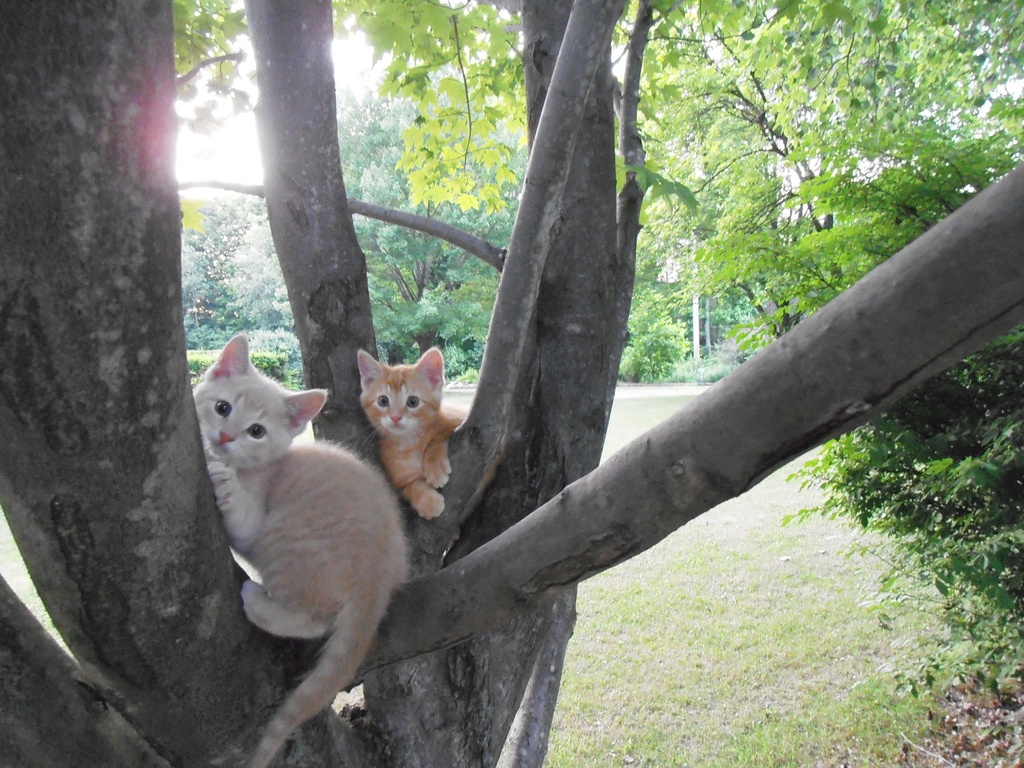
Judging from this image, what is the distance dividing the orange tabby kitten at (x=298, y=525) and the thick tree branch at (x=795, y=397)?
35 centimetres

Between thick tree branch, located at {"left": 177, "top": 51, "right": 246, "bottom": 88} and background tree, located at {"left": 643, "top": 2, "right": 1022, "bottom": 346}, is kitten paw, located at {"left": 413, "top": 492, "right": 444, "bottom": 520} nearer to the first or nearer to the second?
thick tree branch, located at {"left": 177, "top": 51, "right": 246, "bottom": 88}

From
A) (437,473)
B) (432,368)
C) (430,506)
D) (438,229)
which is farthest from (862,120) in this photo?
(430,506)

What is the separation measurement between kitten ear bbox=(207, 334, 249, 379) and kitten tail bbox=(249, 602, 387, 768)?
888 mm

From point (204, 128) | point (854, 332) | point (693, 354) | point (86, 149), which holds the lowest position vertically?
point (693, 354)

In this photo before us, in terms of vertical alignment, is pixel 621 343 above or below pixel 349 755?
above

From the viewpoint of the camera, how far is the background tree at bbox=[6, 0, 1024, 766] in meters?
0.73

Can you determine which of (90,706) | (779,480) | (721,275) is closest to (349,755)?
(90,706)

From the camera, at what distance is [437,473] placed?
1.90 m

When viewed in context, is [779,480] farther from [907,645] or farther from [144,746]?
[144,746]

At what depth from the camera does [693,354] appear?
58.7 feet

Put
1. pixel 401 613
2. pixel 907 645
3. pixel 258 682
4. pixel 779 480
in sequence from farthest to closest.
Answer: pixel 779 480 → pixel 907 645 → pixel 401 613 → pixel 258 682

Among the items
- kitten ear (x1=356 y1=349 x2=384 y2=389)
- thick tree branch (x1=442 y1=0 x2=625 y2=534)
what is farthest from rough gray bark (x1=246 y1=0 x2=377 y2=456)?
thick tree branch (x1=442 y1=0 x2=625 y2=534)

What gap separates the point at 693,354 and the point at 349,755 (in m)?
17.4

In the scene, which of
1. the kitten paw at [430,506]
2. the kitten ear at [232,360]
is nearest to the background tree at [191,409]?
the kitten paw at [430,506]
